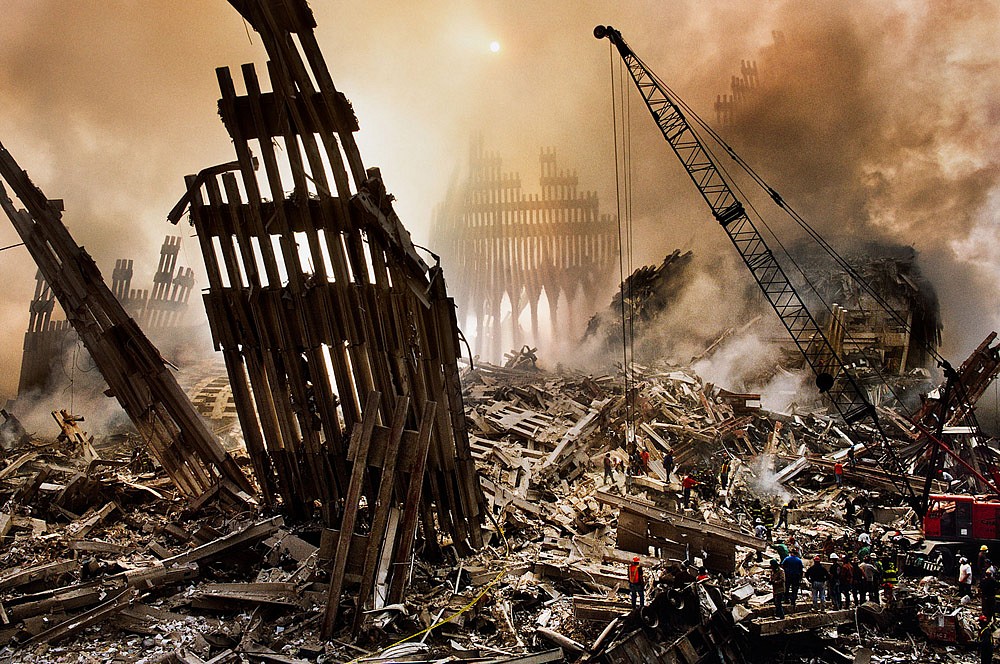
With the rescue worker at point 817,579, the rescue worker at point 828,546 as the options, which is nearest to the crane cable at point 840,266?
the rescue worker at point 828,546

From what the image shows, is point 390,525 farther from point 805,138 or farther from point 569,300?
point 805,138

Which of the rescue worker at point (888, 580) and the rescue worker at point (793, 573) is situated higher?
the rescue worker at point (793, 573)

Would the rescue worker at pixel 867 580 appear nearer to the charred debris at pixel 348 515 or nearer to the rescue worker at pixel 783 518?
the charred debris at pixel 348 515

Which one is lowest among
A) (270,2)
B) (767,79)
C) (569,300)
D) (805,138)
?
(569,300)

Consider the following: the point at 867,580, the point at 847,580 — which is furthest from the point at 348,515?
the point at 867,580

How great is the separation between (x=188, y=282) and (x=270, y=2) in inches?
805

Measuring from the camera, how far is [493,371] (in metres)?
→ 26.0

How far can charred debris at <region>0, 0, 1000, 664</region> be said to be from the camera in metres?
7.83

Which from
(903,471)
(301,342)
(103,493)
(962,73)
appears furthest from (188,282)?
(962,73)

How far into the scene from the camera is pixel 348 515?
25.6 ft

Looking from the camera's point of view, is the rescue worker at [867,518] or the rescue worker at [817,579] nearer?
the rescue worker at [817,579]

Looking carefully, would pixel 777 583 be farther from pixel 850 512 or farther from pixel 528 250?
pixel 528 250

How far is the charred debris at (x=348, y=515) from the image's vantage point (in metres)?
7.83

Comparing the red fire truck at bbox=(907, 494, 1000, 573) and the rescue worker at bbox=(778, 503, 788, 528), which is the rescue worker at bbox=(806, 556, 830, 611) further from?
the rescue worker at bbox=(778, 503, 788, 528)
